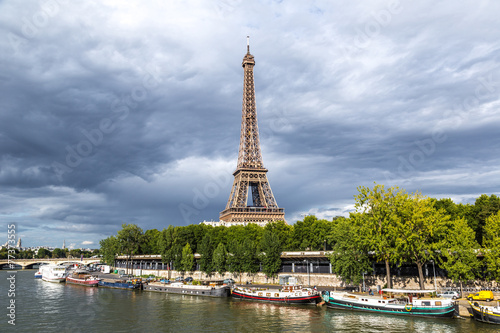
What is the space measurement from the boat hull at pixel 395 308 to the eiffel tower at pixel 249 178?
83939mm

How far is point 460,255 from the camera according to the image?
6288cm

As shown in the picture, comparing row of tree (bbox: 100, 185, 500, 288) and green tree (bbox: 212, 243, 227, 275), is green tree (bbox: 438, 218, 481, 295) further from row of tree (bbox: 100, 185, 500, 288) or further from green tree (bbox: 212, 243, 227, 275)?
green tree (bbox: 212, 243, 227, 275)

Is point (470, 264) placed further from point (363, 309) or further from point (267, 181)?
point (267, 181)

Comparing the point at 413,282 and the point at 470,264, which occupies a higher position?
the point at 470,264

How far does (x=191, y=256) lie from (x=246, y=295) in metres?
37.6

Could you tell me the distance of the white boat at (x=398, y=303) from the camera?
176 ft

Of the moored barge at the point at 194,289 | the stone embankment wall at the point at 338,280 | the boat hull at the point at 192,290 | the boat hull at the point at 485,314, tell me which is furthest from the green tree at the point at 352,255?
the moored barge at the point at 194,289

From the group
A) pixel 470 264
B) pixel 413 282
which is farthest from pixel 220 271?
pixel 470 264

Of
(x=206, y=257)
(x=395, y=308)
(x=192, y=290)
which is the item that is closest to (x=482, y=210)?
(x=395, y=308)

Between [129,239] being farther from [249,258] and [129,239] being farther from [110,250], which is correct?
[249,258]

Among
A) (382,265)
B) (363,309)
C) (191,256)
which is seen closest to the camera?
(363,309)

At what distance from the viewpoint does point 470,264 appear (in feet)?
202

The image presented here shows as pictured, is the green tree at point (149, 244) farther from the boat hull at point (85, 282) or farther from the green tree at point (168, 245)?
the boat hull at point (85, 282)

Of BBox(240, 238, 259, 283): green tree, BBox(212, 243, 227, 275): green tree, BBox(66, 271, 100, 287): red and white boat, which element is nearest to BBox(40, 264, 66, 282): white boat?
BBox(66, 271, 100, 287): red and white boat
